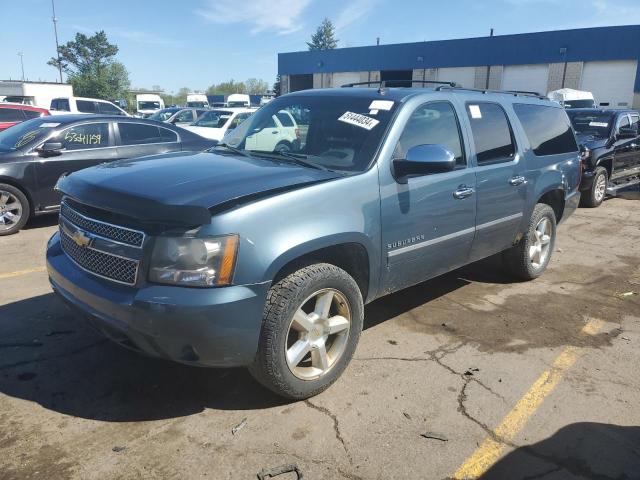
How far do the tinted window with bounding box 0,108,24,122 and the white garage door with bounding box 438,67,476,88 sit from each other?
109 ft

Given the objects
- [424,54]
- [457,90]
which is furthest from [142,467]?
[424,54]

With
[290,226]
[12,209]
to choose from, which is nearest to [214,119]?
[12,209]

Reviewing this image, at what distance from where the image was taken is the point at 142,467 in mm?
2586

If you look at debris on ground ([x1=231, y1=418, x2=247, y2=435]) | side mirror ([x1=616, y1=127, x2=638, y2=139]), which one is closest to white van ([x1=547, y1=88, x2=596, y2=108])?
side mirror ([x1=616, y1=127, x2=638, y2=139])

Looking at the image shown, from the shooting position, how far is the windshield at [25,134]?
7.37 meters

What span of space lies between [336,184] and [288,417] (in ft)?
4.60

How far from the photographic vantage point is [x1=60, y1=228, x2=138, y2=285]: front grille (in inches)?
108

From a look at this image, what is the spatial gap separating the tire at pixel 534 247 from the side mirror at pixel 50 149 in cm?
600

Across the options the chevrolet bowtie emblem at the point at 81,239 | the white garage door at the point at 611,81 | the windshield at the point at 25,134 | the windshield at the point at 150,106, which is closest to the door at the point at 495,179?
the chevrolet bowtie emblem at the point at 81,239

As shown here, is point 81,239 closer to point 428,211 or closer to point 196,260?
point 196,260

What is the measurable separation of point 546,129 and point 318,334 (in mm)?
3668

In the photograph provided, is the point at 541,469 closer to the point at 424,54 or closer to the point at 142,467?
the point at 142,467

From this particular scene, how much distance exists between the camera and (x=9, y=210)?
282 inches

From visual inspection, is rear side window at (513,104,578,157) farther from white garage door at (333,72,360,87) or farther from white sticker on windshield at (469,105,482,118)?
white garage door at (333,72,360,87)
